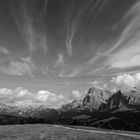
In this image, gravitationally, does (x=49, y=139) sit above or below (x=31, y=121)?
below

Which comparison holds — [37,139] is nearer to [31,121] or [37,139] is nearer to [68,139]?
[68,139]

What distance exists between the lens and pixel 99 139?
48625 mm

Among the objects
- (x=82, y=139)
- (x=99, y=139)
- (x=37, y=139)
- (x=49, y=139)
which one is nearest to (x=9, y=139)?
(x=37, y=139)

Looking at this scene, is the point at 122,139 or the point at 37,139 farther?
the point at 122,139

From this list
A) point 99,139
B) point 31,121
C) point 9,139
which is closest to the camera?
point 9,139

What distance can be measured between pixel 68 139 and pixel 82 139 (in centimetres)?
376

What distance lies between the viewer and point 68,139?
4741 centimetres

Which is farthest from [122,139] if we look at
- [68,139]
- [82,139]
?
[68,139]

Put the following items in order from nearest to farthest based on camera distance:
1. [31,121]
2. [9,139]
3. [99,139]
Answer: [9,139] < [99,139] < [31,121]

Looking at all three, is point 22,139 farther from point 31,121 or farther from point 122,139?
point 31,121

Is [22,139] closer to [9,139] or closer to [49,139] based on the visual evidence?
[9,139]

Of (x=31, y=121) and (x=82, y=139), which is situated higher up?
(x=31, y=121)

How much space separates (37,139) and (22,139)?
3.81 m

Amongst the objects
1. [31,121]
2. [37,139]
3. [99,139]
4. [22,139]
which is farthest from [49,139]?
[31,121]
